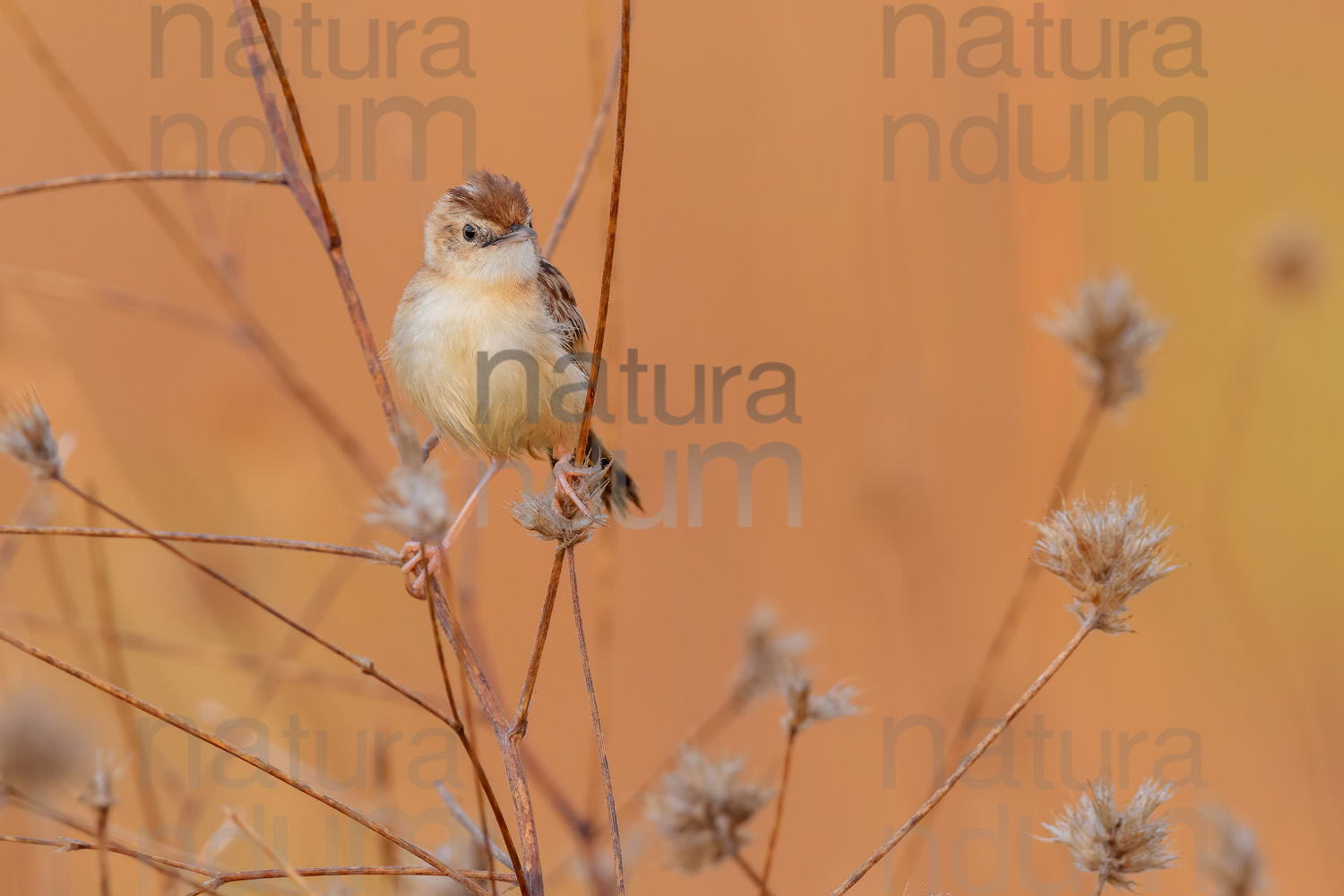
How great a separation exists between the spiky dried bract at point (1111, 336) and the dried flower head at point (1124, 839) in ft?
3.61

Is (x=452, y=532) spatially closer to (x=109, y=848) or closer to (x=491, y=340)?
(x=491, y=340)

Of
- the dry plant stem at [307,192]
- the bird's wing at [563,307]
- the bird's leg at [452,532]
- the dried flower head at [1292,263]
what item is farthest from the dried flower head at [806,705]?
the dried flower head at [1292,263]

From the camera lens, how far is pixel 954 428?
216 inches

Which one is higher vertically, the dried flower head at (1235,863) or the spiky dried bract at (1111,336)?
the spiky dried bract at (1111,336)

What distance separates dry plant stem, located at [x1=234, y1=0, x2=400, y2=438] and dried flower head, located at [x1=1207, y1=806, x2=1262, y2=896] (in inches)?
66.1

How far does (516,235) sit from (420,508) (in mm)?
1716

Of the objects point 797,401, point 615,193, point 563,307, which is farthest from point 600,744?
point 797,401

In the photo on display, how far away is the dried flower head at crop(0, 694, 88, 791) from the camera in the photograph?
209cm

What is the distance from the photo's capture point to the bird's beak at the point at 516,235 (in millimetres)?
2928

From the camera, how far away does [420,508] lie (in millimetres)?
1370

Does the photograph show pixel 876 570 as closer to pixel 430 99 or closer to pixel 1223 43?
pixel 430 99

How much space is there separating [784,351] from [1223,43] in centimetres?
389

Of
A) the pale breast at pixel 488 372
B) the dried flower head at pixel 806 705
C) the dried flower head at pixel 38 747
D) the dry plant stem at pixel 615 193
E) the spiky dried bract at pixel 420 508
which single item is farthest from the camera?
the pale breast at pixel 488 372

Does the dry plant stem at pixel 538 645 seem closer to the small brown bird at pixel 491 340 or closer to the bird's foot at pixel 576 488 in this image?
the bird's foot at pixel 576 488
